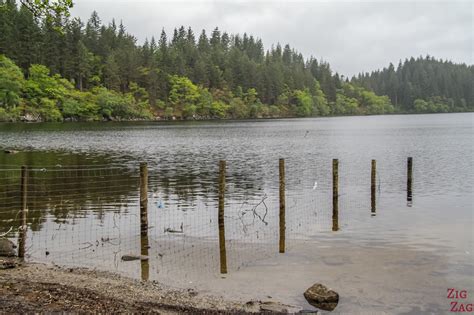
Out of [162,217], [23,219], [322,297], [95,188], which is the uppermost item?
[23,219]

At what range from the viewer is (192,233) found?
21.1m

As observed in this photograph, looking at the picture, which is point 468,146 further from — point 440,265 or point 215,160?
point 440,265

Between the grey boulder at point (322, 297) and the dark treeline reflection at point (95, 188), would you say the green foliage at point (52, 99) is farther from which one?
the grey boulder at point (322, 297)

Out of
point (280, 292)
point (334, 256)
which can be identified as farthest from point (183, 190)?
point (280, 292)

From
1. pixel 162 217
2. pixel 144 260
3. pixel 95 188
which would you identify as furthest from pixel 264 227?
pixel 95 188

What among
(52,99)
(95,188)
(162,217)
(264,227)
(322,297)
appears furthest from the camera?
(52,99)

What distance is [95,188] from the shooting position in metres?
32.2

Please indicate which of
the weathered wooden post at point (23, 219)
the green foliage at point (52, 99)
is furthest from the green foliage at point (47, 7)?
the green foliage at point (52, 99)

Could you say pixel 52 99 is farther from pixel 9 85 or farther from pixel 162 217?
pixel 162 217

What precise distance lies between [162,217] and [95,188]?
9.82 meters

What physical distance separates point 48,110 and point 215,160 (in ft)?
330

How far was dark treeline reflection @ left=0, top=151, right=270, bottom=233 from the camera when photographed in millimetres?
24969

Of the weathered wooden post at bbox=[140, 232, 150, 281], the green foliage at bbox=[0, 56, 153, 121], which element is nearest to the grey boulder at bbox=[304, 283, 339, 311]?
the weathered wooden post at bbox=[140, 232, 150, 281]

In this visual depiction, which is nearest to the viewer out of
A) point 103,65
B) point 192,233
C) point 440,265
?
point 440,265
